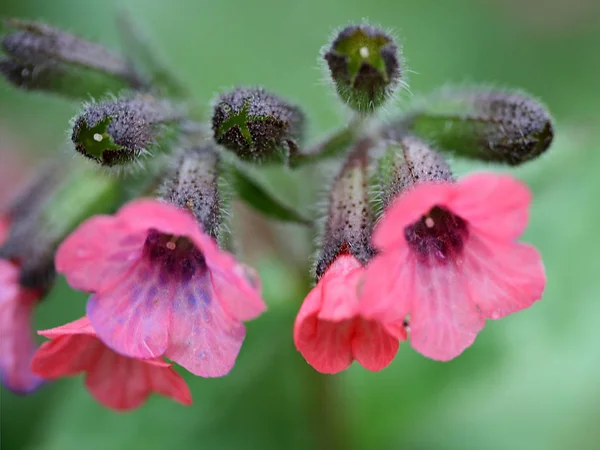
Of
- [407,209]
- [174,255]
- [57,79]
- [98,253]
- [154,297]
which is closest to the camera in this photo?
[407,209]

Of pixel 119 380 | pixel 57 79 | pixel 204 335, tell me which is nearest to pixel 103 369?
pixel 119 380

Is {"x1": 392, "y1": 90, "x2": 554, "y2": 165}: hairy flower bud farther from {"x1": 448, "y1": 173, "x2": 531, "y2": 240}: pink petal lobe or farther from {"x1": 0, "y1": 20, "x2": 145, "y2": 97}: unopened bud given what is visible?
{"x1": 0, "y1": 20, "x2": 145, "y2": 97}: unopened bud

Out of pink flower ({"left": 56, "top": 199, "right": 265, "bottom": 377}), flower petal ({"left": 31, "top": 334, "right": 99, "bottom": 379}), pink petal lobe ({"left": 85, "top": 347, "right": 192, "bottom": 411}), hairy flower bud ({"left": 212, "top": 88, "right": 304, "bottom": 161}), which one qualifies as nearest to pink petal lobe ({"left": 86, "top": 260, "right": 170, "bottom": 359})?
pink flower ({"left": 56, "top": 199, "right": 265, "bottom": 377})

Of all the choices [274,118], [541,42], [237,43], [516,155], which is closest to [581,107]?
[541,42]

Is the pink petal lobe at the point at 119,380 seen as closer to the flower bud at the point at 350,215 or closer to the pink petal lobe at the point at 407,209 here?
the flower bud at the point at 350,215

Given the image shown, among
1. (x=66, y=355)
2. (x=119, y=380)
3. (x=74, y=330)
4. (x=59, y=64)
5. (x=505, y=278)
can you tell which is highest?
(x=505, y=278)

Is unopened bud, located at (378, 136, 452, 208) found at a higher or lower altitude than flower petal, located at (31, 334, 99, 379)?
higher

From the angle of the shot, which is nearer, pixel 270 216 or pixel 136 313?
pixel 136 313

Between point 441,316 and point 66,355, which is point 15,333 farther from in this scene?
point 441,316
